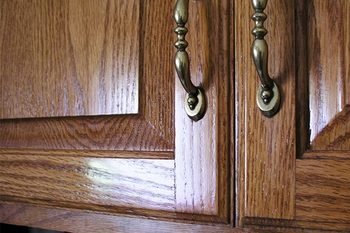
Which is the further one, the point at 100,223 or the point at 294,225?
the point at 100,223

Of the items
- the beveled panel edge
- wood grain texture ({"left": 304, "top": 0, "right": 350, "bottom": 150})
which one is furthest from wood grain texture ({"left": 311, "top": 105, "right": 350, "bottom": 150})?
the beveled panel edge

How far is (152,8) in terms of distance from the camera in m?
0.44

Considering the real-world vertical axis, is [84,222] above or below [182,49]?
below

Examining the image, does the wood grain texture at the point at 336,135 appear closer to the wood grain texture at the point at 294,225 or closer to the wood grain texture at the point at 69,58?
the wood grain texture at the point at 294,225

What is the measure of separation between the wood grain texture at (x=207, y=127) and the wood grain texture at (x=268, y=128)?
1 cm

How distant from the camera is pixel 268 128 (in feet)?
1.21

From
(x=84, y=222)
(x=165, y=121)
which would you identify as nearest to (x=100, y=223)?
(x=84, y=222)

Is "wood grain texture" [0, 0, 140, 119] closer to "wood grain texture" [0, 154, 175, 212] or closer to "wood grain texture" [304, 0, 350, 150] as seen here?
"wood grain texture" [0, 154, 175, 212]

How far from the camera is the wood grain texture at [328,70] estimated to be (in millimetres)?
346

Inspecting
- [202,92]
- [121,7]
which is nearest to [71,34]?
[121,7]

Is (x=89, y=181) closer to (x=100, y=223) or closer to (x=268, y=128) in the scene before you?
(x=100, y=223)

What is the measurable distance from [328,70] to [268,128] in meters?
0.06

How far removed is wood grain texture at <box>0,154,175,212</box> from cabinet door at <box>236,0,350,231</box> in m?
0.08

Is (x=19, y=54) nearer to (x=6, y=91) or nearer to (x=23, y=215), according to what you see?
(x=6, y=91)
